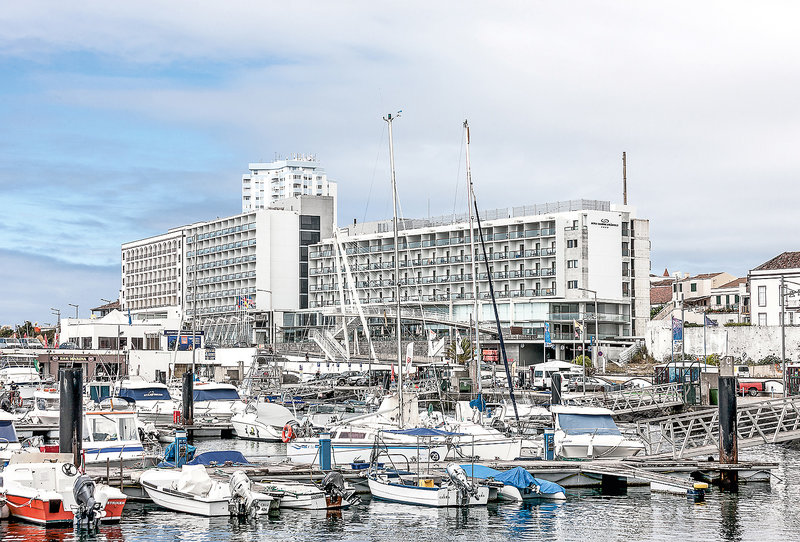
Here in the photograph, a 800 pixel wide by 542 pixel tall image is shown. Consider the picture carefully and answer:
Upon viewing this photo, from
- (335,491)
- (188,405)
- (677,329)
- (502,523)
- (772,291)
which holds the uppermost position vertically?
(772,291)

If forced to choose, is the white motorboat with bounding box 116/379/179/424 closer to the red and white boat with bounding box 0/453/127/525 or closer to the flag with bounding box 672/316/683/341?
the red and white boat with bounding box 0/453/127/525

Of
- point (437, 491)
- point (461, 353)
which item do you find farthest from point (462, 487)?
point (461, 353)

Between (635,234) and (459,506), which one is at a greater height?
(635,234)

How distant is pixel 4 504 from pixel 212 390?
46.6m

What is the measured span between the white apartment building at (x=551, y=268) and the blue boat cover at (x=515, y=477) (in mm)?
92516

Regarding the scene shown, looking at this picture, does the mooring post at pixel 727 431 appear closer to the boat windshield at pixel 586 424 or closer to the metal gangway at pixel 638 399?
the boat windshield at pixel 586 424

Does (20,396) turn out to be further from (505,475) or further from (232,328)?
(232,328)

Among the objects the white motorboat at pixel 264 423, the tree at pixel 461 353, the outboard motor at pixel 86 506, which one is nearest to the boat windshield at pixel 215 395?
the white motorboat at pixel 264 423

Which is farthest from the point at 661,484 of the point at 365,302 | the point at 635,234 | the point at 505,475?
the point at 365,302

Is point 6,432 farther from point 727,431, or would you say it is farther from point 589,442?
point 727,431

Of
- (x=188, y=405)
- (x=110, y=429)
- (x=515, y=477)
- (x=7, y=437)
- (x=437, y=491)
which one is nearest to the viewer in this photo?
Result: (x=437, y=491)

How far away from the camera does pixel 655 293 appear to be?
7844 inches

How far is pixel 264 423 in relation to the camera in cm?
7169

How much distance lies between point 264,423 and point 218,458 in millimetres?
26390
